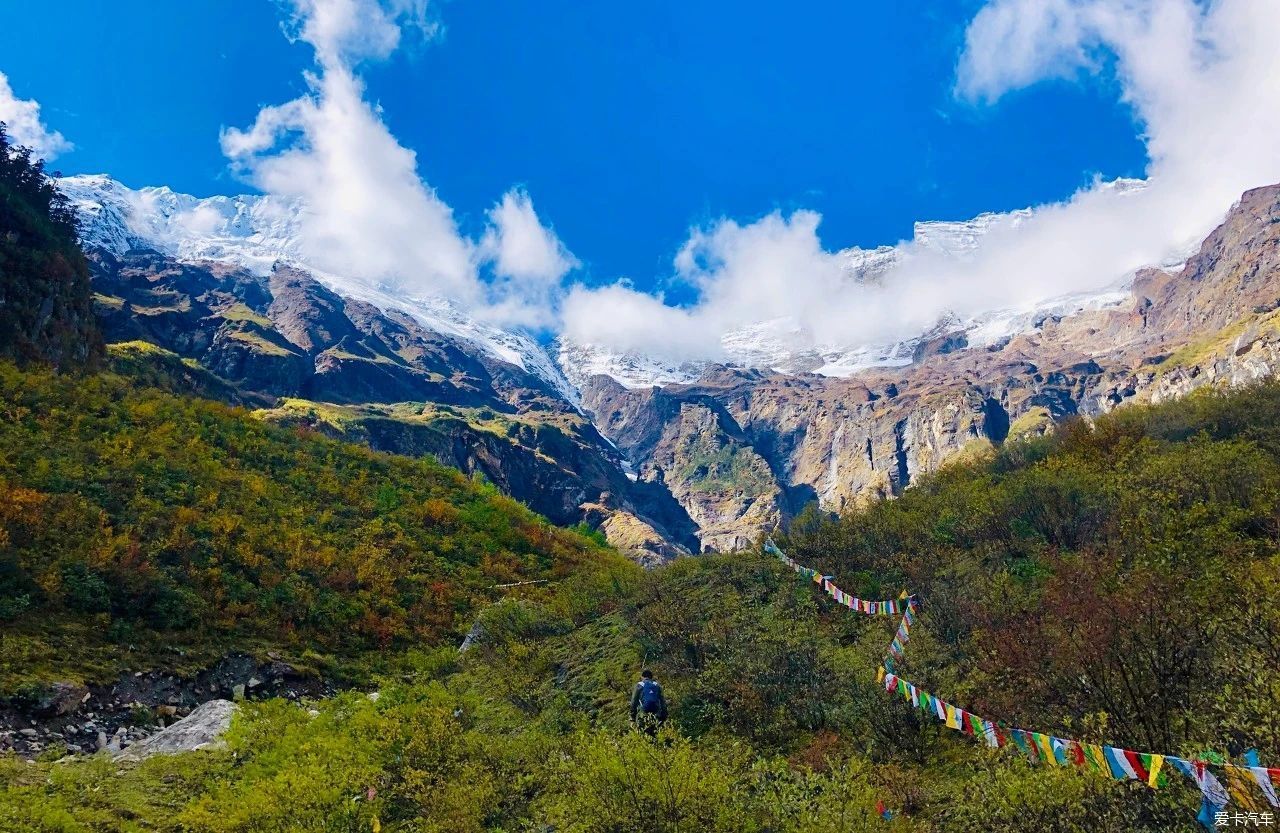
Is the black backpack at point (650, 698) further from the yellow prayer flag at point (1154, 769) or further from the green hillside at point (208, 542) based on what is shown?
the green hillside at point (208, 542)

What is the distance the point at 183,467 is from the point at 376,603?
13838 mm

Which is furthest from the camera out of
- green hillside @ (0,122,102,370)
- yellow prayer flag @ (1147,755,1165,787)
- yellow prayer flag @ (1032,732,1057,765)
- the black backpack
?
green hillside @ (0,122,102,370)

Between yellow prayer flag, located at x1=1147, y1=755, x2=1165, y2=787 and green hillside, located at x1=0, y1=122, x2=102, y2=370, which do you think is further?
green hillside, located at x1=0, y1=122, x2=102, y2=370

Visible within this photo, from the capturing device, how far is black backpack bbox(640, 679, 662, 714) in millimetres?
14391

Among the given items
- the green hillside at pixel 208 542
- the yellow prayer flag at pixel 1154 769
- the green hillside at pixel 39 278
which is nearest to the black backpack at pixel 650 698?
the yellow prayer flag at pixel 1154 769

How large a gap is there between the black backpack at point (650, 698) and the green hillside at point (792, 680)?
1.32 meters

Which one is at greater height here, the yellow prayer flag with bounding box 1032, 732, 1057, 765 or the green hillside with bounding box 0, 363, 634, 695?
the green hillside with bounding box 0, 363, 634, 695

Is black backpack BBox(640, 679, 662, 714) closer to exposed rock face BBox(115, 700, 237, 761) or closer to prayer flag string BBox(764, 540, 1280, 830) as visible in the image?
prayer flag string BBox(764, 540, 1280, 830)

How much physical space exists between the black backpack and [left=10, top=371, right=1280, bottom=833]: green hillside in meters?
1.32

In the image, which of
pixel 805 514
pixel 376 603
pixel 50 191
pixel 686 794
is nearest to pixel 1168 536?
pixel 686 794

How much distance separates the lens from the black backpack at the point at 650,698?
14.4m

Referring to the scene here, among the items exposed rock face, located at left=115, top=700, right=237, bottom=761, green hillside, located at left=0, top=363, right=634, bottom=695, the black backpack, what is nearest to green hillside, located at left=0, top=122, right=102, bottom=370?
green hillside, located at left=0, top=363, right=634, bottom=695

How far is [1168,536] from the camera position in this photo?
19609 millimetres

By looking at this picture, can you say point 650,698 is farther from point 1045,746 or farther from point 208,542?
point 208,542
